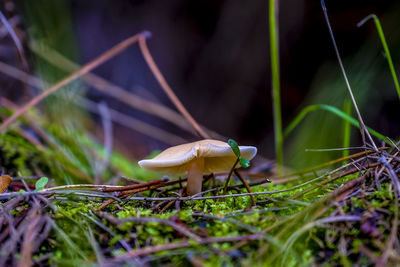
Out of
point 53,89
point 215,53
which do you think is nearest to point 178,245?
point 53,89

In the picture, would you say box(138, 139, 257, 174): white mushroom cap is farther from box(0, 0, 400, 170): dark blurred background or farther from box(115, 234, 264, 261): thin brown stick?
box(0, 0, 400, 170): dark blurred background

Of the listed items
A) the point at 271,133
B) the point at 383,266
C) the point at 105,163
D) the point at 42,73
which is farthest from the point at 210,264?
the point at 271,133

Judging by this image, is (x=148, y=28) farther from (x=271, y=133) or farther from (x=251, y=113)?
(x=271, y=133)

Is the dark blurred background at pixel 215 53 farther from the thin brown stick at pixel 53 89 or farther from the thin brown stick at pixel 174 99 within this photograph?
the thin brown stick at pixel 174 99

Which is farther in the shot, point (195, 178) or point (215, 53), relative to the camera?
point (215, 53)

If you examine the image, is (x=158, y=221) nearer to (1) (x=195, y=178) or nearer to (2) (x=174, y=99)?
(1) (x=195, y=178)

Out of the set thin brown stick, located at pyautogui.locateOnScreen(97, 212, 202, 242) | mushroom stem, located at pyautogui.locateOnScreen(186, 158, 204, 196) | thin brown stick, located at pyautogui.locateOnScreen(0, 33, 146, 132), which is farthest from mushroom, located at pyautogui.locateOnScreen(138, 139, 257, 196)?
thin brown stick, located at pyautogui.locateOnScreen(0, 33, 146, 132)

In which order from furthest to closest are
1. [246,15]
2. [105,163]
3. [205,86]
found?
[205,86] → [246,15] → [105,163]
